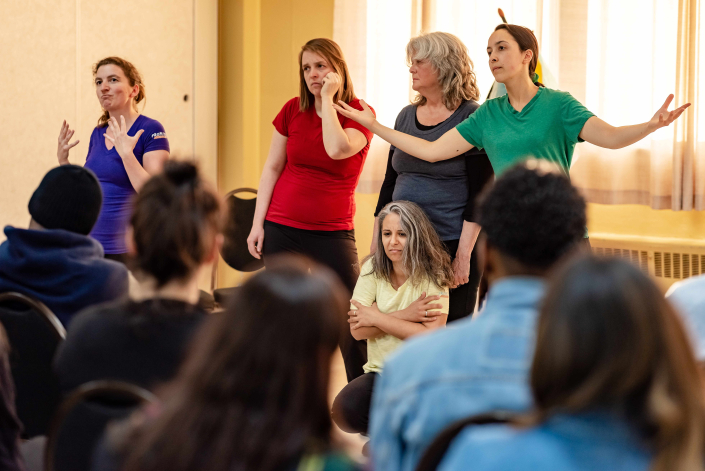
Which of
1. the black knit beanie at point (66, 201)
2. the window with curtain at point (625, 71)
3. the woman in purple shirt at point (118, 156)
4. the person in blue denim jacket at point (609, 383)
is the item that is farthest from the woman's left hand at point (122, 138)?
the person in blue denim jacket at point (609, 383)

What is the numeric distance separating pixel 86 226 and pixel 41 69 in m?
2.11

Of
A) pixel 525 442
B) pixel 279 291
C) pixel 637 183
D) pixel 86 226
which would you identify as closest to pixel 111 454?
pixel 279 291

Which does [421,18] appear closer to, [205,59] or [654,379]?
[205,59]

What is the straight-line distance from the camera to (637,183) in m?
3.26

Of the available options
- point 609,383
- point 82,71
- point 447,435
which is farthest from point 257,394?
point 82,71

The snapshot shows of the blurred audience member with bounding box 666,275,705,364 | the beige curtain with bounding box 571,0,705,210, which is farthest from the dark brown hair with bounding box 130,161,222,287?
the beige curtain with bounding box 571,0,705,210

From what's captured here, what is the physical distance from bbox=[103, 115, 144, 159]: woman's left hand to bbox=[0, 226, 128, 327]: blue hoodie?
0.98 m

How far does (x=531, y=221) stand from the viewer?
101 centimetres

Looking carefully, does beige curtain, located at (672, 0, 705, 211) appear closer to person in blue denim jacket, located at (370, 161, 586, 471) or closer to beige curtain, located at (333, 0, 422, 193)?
beige curtain, located at (333, 0, 422, 193)

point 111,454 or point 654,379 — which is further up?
point 654,379

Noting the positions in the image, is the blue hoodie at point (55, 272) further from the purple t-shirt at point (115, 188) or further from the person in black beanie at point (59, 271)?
the purple t-shirt at point (115, 188)

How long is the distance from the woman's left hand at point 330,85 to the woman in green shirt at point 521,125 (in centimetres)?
29

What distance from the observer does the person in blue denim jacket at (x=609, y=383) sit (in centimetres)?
66

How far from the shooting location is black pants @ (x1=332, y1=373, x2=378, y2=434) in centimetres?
212
